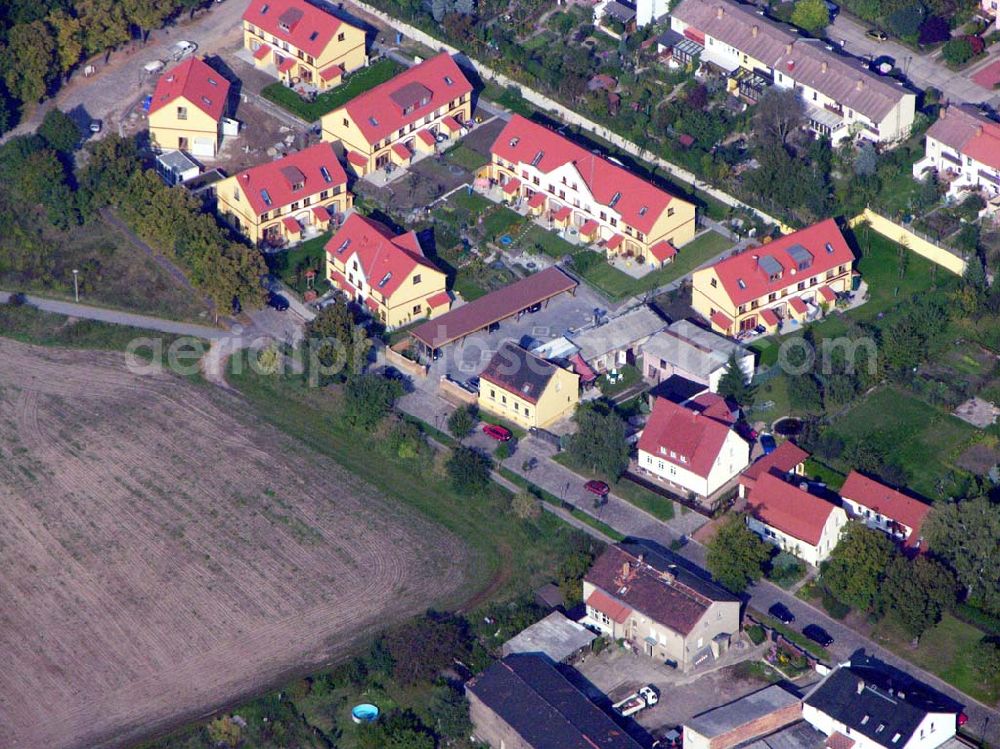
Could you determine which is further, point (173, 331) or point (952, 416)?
point (173, 331)

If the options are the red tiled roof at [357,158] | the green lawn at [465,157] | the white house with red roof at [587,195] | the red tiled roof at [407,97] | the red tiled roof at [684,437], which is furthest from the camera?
the green lawn at [465,157]

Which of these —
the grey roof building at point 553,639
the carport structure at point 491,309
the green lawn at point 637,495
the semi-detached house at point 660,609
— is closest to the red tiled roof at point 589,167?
the carport structure at point 491,309

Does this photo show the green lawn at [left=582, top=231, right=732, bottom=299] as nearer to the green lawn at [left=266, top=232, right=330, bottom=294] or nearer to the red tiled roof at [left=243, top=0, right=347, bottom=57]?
the green lawn at [left=266, top=232, right=330, bottom=294]

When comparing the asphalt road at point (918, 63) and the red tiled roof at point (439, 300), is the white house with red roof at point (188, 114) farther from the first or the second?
the asphalt road at point (918, 63)

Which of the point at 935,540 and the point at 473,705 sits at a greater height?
the point at 935,540

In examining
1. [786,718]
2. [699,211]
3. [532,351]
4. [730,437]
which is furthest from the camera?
[699,211]

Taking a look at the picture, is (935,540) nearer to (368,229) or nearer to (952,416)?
(952,416)

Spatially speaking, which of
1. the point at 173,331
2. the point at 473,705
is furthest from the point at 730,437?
the point at 173,331

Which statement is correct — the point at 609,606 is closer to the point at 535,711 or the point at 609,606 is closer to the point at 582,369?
the point at 535,711
